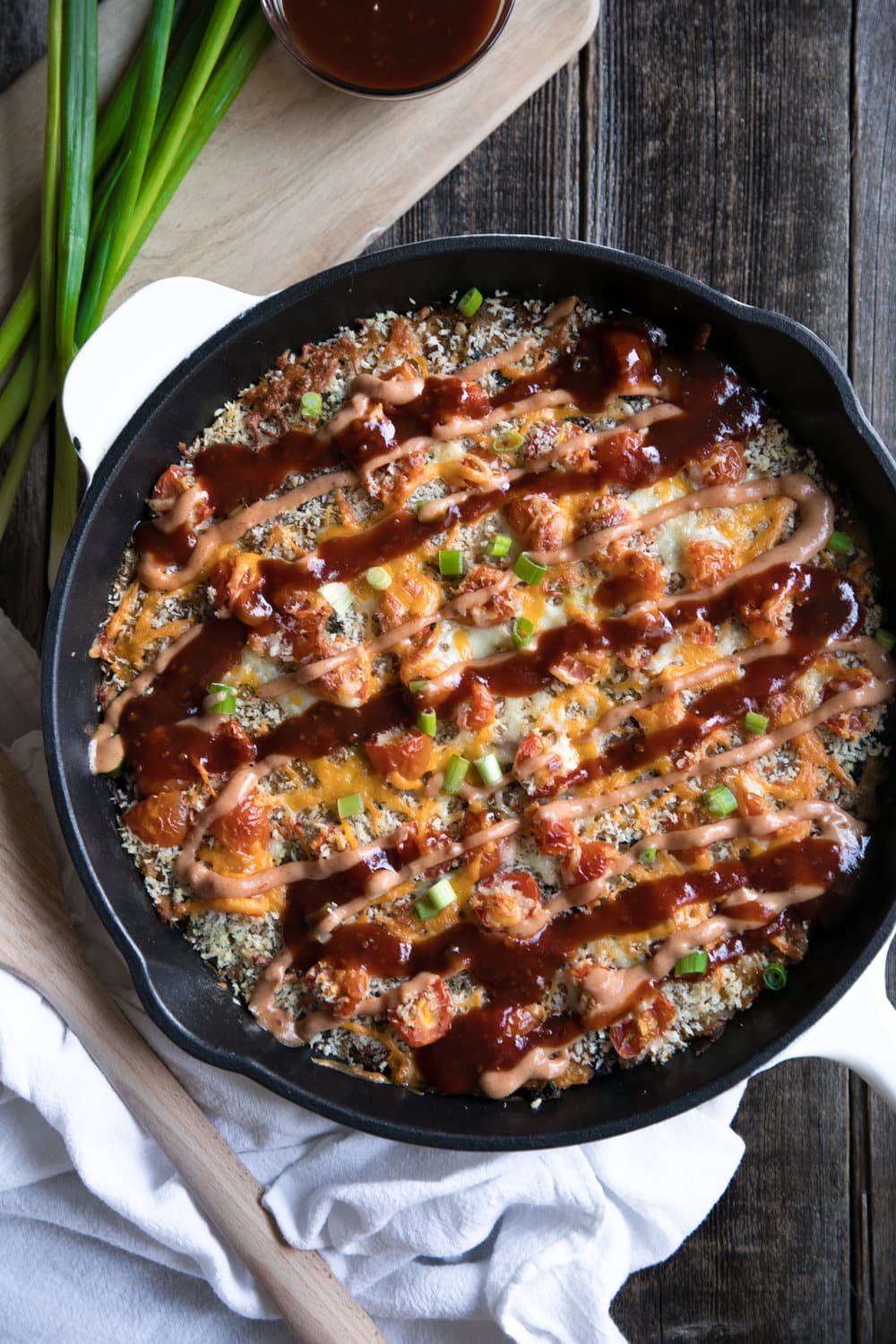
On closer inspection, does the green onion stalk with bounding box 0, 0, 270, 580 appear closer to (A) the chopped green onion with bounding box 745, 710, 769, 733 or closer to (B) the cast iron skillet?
(B) the cast iron skillet

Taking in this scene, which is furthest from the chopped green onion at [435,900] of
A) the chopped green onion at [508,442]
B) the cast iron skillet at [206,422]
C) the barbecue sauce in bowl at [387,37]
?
the barbecue sauce in bowl at [387,37]

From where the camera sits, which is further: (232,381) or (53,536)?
(53,536)

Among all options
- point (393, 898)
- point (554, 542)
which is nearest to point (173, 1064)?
point (393, 898)

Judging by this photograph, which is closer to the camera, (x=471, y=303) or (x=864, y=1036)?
(x=864, y=1036)

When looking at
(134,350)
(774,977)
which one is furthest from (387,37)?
(774,977)

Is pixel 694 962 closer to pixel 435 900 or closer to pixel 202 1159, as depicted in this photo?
pixel 435 900

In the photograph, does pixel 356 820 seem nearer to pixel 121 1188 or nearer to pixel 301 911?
pixel 301 911

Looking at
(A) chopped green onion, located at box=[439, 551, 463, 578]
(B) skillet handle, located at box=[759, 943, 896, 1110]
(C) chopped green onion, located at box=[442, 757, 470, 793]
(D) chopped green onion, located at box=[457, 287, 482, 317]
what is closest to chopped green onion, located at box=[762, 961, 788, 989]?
(B) skillet handle, located at box=[759, 943, 896, 1110]
